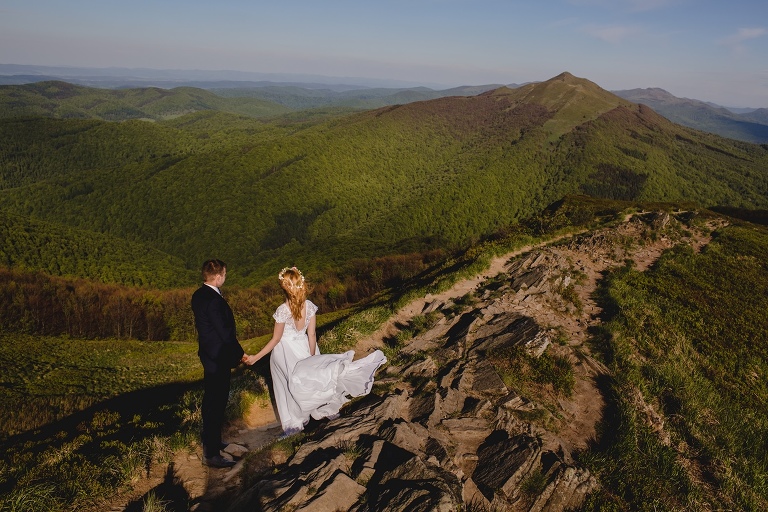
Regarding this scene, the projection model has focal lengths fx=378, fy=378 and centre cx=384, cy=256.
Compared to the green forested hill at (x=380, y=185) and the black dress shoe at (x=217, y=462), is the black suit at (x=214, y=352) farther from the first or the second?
the green forested hill at (x=380, y=185)

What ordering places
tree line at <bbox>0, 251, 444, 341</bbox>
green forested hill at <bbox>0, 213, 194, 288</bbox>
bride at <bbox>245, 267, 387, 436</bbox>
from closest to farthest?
1. bride at <bbox>245, 267, 387, 436</bbox>
2. tree line at <bbox>0, 251, 444, 341</bbox>
3. green forested hill at <bbox>0, 213, 194, 288</bbox>

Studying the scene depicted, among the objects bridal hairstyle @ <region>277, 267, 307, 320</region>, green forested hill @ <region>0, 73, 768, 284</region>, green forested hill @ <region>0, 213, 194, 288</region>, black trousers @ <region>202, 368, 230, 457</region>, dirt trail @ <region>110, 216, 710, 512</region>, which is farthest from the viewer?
green forested hill @ <region>0, 73, 768, 284</region>

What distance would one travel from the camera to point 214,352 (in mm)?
6848

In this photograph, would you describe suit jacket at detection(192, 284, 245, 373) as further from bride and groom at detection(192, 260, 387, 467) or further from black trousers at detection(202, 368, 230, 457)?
black trousers at detection(202, 368, 230, 457)

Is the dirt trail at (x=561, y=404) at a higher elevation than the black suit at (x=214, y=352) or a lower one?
lower

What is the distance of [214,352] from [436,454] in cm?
449

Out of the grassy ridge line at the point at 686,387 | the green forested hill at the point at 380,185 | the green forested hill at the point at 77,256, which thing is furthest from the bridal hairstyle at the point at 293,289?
the green forested hill at the point at 77,256

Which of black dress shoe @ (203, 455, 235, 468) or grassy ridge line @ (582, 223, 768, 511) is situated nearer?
grassy ridge line @ (582, 223, 768, 511)

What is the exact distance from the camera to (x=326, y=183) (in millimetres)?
174250

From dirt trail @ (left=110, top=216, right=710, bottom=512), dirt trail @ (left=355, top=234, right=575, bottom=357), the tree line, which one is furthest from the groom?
the tree line

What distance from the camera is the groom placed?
6707 millimetres

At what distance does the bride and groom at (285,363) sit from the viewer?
22.3 ft

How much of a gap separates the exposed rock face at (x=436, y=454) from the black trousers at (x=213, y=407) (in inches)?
62.2

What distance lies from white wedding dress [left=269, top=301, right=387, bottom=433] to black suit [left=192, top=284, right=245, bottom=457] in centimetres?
111
